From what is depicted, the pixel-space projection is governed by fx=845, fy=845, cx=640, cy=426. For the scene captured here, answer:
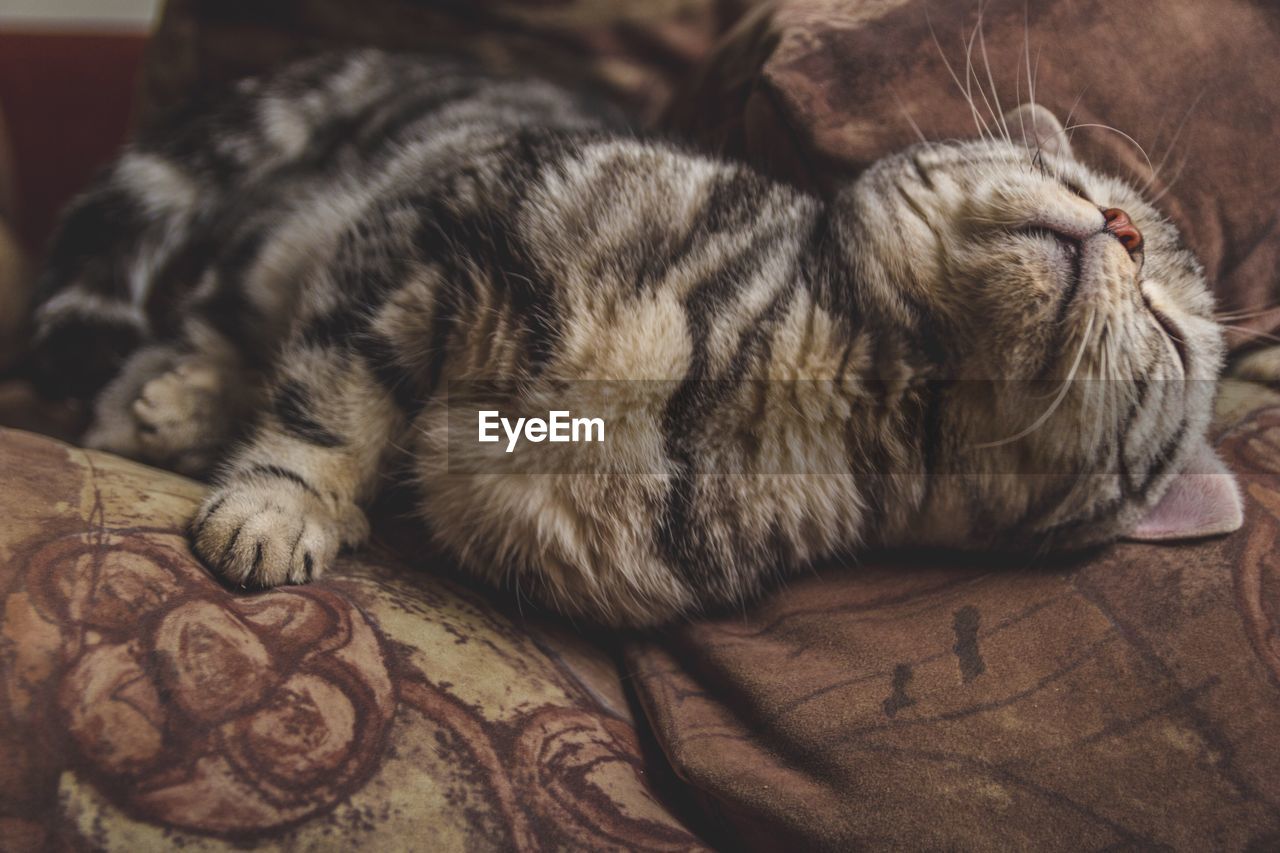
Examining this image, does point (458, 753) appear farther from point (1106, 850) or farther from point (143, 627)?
point (1106, 850)

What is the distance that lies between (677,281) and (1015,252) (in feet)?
0.99

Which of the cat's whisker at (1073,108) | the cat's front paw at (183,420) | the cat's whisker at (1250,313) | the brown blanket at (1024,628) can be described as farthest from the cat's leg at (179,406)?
the cat's whisker at (1250,313)

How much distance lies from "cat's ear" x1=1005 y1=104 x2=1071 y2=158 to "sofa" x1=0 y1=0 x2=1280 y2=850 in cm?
4

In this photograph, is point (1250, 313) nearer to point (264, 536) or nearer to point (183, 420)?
point (264, 536)

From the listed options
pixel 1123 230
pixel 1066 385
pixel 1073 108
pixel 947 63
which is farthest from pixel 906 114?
pixel 1066 385

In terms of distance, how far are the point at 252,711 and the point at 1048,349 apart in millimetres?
691

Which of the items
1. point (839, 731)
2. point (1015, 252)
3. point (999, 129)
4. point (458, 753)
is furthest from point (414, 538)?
point (999, 129)

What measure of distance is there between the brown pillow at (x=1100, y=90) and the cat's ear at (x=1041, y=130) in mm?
32

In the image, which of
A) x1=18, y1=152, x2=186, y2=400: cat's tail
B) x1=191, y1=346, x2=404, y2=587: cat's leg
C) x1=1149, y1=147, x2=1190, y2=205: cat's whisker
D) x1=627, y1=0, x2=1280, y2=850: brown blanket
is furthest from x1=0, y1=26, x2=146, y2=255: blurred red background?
x1=1149, y1=147, x2=1190, y2=205: cat's whisker

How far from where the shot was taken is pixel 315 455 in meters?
0.85

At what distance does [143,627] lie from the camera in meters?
0.60

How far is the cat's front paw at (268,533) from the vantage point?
27.4 inches

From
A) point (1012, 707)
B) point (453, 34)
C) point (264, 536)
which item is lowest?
point (1012, 707)

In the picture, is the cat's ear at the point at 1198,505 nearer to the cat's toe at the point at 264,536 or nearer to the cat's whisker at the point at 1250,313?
the cat's whisker at the point at 1250,313
